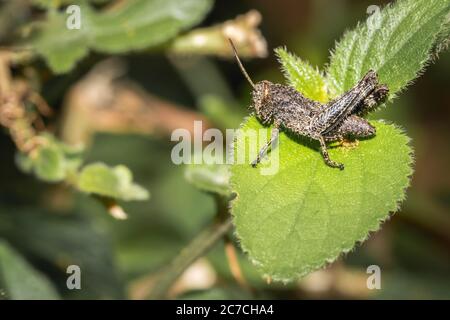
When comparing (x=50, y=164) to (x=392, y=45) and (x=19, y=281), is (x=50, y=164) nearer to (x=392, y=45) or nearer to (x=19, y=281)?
(x=19, y=281)

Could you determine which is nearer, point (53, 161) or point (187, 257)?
point (187, 257)

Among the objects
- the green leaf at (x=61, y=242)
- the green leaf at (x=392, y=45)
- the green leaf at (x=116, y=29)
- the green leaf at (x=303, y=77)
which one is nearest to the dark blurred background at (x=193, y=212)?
the green leaf at (x=61, y=242)

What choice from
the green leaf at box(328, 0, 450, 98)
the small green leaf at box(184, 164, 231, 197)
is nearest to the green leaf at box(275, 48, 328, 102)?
the green leaf at box(328, 0, 450, 98)

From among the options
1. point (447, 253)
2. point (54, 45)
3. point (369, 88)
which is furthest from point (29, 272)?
point (447, 253)

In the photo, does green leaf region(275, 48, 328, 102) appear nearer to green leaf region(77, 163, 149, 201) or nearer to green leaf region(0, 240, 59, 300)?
green leaf region(77, 163, 149, 201)

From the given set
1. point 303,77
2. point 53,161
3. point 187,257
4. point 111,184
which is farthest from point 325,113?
point 53,161

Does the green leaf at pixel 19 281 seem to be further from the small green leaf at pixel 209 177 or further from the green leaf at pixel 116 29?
the green leaf at pixel 116 29
